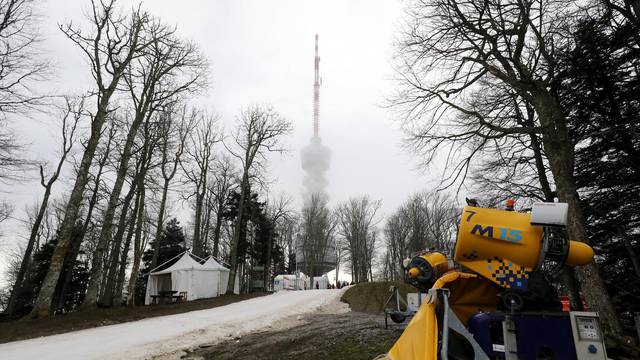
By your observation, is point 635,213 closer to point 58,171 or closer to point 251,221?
point 58,171

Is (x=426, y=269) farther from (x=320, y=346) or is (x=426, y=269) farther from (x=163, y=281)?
(x=163, y=281)

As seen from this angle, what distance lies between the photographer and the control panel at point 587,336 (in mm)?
2773

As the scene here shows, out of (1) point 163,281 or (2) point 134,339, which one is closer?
(2) point 134,339

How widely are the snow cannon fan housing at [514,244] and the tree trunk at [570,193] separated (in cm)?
520

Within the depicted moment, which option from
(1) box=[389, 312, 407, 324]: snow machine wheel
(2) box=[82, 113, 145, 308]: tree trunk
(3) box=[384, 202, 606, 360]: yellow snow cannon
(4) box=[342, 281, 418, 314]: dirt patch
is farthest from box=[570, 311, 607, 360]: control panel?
(2) box=[82, 113, 145, 308]: tree trunk

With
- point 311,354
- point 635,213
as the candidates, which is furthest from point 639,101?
point 311,354

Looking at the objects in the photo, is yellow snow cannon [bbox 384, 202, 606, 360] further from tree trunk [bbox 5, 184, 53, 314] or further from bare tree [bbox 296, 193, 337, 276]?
bare tree [bbox 296, 193, 337, 276]

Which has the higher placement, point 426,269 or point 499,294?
point 426,269

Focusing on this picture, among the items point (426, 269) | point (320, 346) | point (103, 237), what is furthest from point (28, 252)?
point (426, 269)

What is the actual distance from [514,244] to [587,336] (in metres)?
0.82

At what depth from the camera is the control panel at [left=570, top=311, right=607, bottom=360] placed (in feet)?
9.10

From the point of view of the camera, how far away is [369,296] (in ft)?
68.7

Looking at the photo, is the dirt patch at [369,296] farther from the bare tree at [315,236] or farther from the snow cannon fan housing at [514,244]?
the bare tree at [315,236]

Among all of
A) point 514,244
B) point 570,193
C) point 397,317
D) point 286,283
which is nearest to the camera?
point 514,244
